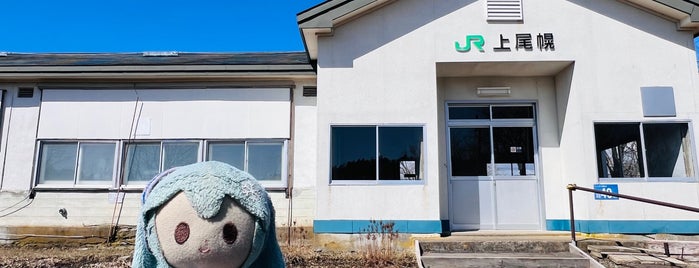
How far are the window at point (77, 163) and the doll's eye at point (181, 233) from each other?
778cm

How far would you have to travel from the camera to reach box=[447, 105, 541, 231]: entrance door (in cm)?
822

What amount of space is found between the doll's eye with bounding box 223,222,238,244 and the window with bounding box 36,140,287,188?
22.0ft

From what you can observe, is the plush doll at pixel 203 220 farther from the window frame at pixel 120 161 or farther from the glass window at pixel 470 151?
the glass window at pixel 470 151

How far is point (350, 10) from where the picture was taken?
25.1ft

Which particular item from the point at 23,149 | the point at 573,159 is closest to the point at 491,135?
the point at 573,159

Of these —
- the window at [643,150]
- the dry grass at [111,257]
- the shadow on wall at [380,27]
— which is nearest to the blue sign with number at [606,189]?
the window at [643,150]

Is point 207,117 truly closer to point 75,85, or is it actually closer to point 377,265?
point 75,85

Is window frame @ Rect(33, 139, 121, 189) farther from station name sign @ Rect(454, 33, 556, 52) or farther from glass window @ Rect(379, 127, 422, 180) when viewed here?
station name sign @ Rect(454, 33, 556, 52)

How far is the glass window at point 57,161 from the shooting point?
858 centimetres

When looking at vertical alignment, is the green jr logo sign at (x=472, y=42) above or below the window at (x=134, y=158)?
above

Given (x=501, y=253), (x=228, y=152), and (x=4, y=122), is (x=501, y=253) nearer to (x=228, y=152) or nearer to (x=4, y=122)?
(x=228, y=152)

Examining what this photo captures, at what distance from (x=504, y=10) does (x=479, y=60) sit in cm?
106

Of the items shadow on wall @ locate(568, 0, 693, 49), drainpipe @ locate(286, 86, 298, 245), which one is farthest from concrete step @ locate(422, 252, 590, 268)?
shadow on wall @ locate(568, 0, 693, 49)

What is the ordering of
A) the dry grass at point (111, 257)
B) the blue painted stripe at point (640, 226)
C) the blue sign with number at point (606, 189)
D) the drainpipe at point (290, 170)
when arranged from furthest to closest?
1. the drainpipe at point (290, 170)
2. the blue sign with number at point (606, 189)
3. the blue painted stripe at point (640, 226)
4. the dry grass at point (111, 257)
